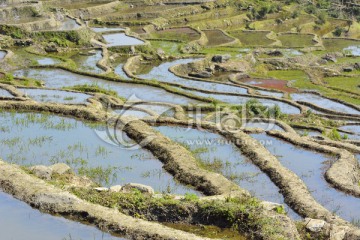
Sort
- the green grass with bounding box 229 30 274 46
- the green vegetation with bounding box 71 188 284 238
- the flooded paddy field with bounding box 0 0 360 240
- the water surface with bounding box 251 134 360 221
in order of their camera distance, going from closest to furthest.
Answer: the green vegetation with bounding box 71 188 284 238
the flooded paddy field with bounding box 0 0 360 240
the water surface with bounding box 251 134 360 221
the green grass with bounding box 229 30 274 46

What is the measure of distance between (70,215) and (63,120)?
20.9ft

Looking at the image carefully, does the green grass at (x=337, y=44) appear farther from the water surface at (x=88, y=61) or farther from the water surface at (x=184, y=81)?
the water surface at (x=88, y=61)

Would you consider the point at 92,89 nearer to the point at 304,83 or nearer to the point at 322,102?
the point at 322,102

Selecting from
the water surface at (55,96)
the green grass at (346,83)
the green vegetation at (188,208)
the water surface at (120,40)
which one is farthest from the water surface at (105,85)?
the green vegetation at (188,208)

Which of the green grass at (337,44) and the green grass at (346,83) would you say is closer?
the green grass at (346,83)

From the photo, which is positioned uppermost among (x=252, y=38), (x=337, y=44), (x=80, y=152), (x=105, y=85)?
(x=80, y=152)

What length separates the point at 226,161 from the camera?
12000 millimetres

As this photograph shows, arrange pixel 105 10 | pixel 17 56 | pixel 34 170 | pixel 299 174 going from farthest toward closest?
pixel 105 10 → pixel 17 56 → pixel 299 174 → pixel 34 170

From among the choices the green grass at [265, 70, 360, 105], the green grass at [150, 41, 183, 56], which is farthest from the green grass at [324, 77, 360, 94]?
the green grass at [150, 41, 183, 56]

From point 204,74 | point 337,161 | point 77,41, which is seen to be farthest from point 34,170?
point 77,41

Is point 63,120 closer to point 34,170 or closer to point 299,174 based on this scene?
point 34,170

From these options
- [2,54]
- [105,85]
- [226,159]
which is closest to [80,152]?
[226,159]

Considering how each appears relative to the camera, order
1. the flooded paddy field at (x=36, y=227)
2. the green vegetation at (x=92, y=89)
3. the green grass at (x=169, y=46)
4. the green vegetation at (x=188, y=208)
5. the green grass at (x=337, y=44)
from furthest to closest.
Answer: the green grass at (x=337, y=44), the green grass at (x=169, y=46), the green vegetation at (x=92, y=89), the green vegetation at (x=188, y=208), the flooded paddy field at (x=36, y=227)

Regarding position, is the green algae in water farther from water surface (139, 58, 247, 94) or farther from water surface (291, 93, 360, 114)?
water surface (139, 58, 247, 94)
